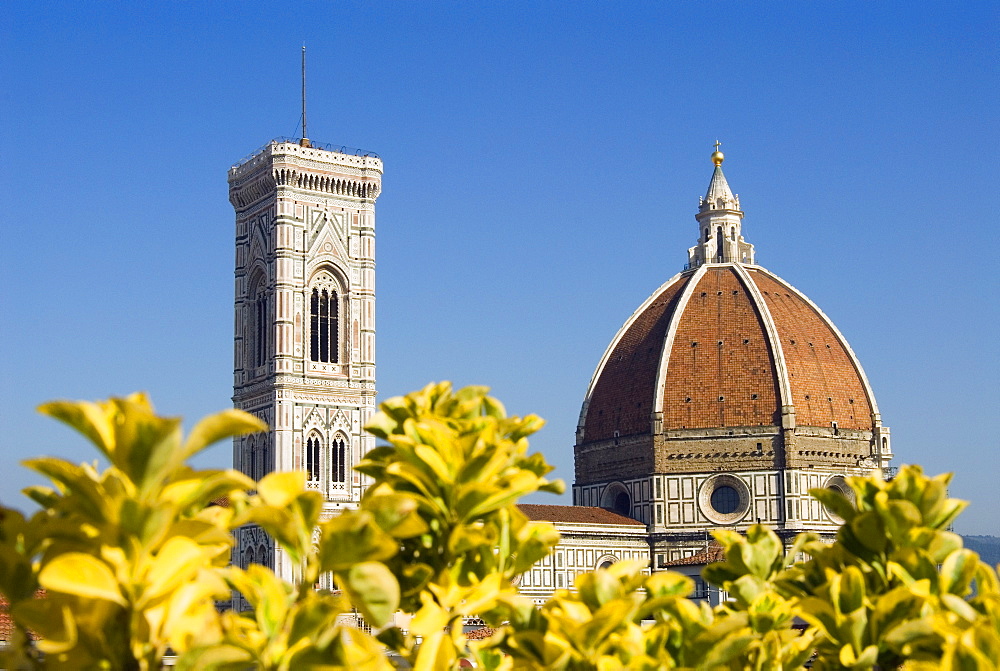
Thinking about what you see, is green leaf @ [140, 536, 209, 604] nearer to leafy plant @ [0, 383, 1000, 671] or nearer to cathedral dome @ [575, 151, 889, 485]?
leafy plant @ [0, 383, 1000, 671]

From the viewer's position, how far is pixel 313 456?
50.1 m

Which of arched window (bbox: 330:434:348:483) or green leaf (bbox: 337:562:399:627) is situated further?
arched window (bbox: 330:434:348:483)

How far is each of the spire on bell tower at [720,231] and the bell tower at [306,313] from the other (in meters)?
15.2

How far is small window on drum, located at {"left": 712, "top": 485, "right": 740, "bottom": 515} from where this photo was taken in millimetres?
53062

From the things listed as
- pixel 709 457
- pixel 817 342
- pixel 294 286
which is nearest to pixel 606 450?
pixel 709 457

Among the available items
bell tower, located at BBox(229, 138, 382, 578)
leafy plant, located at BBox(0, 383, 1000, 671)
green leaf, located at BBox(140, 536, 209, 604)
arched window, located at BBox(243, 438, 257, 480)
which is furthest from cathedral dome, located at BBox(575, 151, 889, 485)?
green leaf, located at BBox(140, 536, 209, 604)

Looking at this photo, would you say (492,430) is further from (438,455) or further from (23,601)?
(23,601)

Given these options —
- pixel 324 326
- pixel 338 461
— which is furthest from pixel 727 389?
pixel 324 326

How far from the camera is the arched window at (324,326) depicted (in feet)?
167

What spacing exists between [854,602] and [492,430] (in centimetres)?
137

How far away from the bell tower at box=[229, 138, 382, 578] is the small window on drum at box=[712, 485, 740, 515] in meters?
13.1

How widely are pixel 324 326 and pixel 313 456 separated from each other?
15.4 feet

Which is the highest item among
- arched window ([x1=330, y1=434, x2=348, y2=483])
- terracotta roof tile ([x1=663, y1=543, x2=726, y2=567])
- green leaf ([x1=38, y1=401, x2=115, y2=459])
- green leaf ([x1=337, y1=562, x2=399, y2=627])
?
arched window ([x1=330, y1=434, x2=348, y2=483])

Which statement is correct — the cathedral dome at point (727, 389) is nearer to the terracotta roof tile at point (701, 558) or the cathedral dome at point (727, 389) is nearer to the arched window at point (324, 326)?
the terracotta roof tile at point (701, 558)
